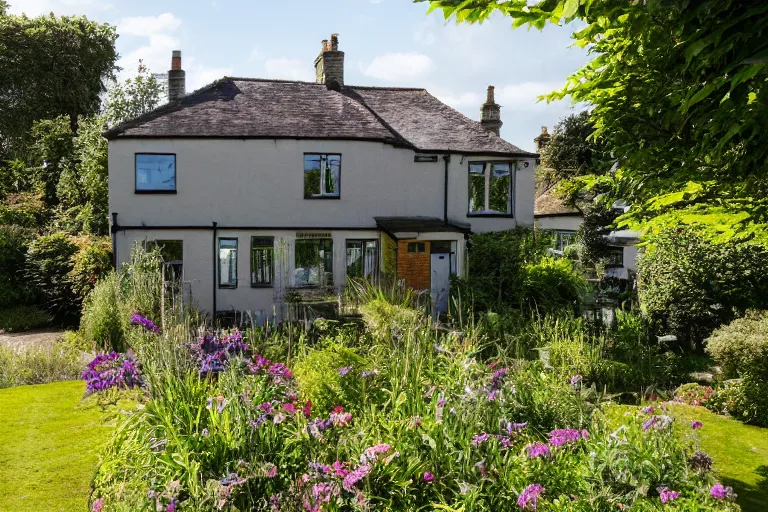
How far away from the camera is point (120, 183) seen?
66.0 ft

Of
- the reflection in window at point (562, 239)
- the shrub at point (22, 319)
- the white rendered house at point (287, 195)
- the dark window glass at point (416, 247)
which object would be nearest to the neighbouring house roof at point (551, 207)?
the reflection in window at point (562, 239)

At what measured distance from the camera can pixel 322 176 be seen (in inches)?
841

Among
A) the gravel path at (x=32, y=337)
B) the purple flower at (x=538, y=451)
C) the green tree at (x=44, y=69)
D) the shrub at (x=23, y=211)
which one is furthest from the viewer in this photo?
the green tree at (x=44, y=69)

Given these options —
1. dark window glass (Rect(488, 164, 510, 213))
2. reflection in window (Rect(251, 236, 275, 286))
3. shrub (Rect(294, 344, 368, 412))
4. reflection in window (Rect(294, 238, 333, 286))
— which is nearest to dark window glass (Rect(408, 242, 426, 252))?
reflection in window (Rect(294, 238, 333, 286))

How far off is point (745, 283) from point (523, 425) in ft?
40.5

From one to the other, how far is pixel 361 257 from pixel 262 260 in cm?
344

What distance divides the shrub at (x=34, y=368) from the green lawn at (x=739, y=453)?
10.7 meters

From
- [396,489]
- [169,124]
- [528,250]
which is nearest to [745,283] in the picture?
[528,250]

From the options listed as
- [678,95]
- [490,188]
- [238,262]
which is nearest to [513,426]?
[678,95]

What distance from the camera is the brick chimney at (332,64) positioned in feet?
81.3

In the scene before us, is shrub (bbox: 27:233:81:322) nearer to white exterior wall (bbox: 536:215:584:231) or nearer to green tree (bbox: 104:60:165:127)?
green tree (bbox: 104:60:165:127)

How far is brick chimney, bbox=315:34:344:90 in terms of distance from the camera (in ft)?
81.3

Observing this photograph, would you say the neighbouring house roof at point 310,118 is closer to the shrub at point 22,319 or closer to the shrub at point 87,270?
the shrub at point 87,270

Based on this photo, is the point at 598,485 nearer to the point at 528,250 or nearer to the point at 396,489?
the point at 396,489
